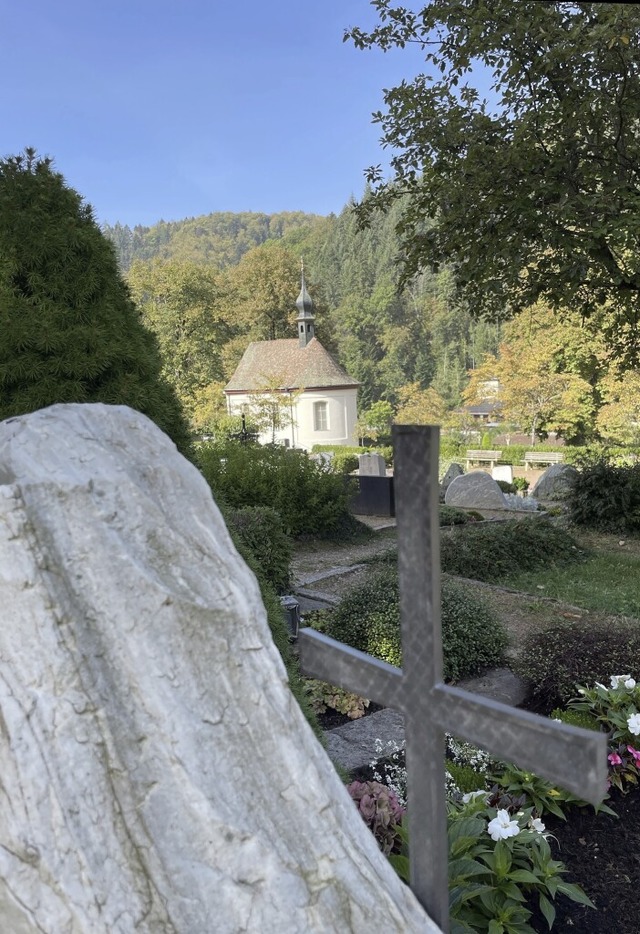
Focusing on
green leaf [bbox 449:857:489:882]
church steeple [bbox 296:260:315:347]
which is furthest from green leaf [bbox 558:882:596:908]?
church steeple [bbox 296:260:315:347]

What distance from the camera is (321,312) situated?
48.3m

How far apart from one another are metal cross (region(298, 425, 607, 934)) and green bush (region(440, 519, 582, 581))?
24.8ft

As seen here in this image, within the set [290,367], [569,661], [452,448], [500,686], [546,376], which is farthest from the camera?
[290,367]

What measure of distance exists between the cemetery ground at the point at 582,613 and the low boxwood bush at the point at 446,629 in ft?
0.99

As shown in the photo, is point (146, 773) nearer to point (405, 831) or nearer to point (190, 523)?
point (190, 523)

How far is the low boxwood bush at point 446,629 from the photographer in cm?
559

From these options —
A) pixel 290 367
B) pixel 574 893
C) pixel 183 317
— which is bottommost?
pixel 574 893

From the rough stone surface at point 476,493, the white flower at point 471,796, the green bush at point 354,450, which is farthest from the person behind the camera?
the green bush at point 354,450

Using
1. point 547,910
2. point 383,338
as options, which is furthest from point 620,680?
point 383,338

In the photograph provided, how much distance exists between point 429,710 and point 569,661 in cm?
352

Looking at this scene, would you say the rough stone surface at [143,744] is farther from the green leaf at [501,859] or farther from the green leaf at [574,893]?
the green leaf at [574,893]

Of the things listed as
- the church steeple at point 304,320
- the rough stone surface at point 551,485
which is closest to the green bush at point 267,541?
the rough stone surface at point 551,485

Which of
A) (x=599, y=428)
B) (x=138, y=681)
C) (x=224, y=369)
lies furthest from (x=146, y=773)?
(x=224, y=369)

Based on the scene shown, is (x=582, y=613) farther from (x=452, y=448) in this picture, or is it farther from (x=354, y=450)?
(x=452, y=448)
